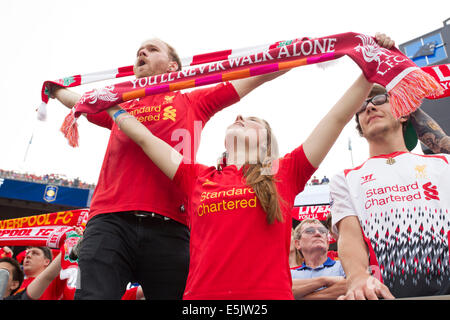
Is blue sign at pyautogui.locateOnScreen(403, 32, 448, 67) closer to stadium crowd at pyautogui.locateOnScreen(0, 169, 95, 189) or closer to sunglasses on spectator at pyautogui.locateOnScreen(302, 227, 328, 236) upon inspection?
sunglasses on spectator at pyautogui.locateOnScreen(302, 227, 328, 236)

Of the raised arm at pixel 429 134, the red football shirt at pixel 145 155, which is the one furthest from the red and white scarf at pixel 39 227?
the raised arm at pixel 429 134

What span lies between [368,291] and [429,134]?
1.50 m

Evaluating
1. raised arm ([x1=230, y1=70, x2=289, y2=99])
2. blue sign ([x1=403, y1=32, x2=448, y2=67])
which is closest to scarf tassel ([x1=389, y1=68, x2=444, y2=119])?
raised arm ([x1=230, y1=70, x2=289, y2=99])

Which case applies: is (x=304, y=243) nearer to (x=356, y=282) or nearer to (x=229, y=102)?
(x=229, y=102)

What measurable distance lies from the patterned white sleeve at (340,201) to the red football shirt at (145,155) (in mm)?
712

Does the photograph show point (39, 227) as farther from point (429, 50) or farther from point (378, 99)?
point (429, 50)

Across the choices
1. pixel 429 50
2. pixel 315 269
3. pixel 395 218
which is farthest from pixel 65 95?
pixel 429 50

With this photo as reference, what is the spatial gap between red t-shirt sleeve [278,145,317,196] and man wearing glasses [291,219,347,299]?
42.4 inches

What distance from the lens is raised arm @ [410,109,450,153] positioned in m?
2.31

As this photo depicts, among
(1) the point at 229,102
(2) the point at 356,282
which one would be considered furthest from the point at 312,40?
(2) the point at 356,282

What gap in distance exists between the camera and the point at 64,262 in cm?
325

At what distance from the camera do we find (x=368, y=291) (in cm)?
120

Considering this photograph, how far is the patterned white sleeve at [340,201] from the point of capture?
1.84 meters
